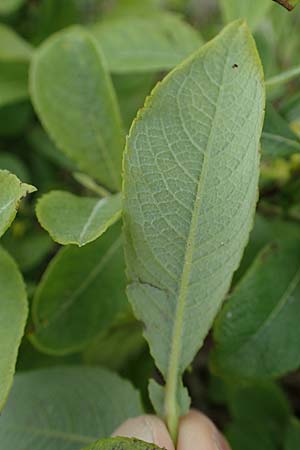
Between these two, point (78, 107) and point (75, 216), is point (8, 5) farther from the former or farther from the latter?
point (75, 216)

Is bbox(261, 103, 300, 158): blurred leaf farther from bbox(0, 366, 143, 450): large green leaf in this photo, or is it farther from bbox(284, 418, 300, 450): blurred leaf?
bbox(284, 418, 300, 450): blurred leaf

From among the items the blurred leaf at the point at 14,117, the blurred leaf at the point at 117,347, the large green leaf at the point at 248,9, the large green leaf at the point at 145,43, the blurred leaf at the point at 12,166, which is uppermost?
the large green leaf at the point at 248,9

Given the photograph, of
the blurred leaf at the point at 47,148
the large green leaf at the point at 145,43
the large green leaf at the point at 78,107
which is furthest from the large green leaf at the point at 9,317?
the blurred leaf at the point at 47,148

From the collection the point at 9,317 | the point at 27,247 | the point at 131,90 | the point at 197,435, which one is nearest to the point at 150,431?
the point at 197,435

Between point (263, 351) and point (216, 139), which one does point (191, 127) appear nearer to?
point (216, 139)

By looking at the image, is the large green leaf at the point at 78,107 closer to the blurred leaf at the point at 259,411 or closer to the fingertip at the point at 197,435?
the fingertip at the point at 197,435

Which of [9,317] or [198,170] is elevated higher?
[198,170]

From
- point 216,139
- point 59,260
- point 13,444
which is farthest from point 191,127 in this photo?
point 13,444
